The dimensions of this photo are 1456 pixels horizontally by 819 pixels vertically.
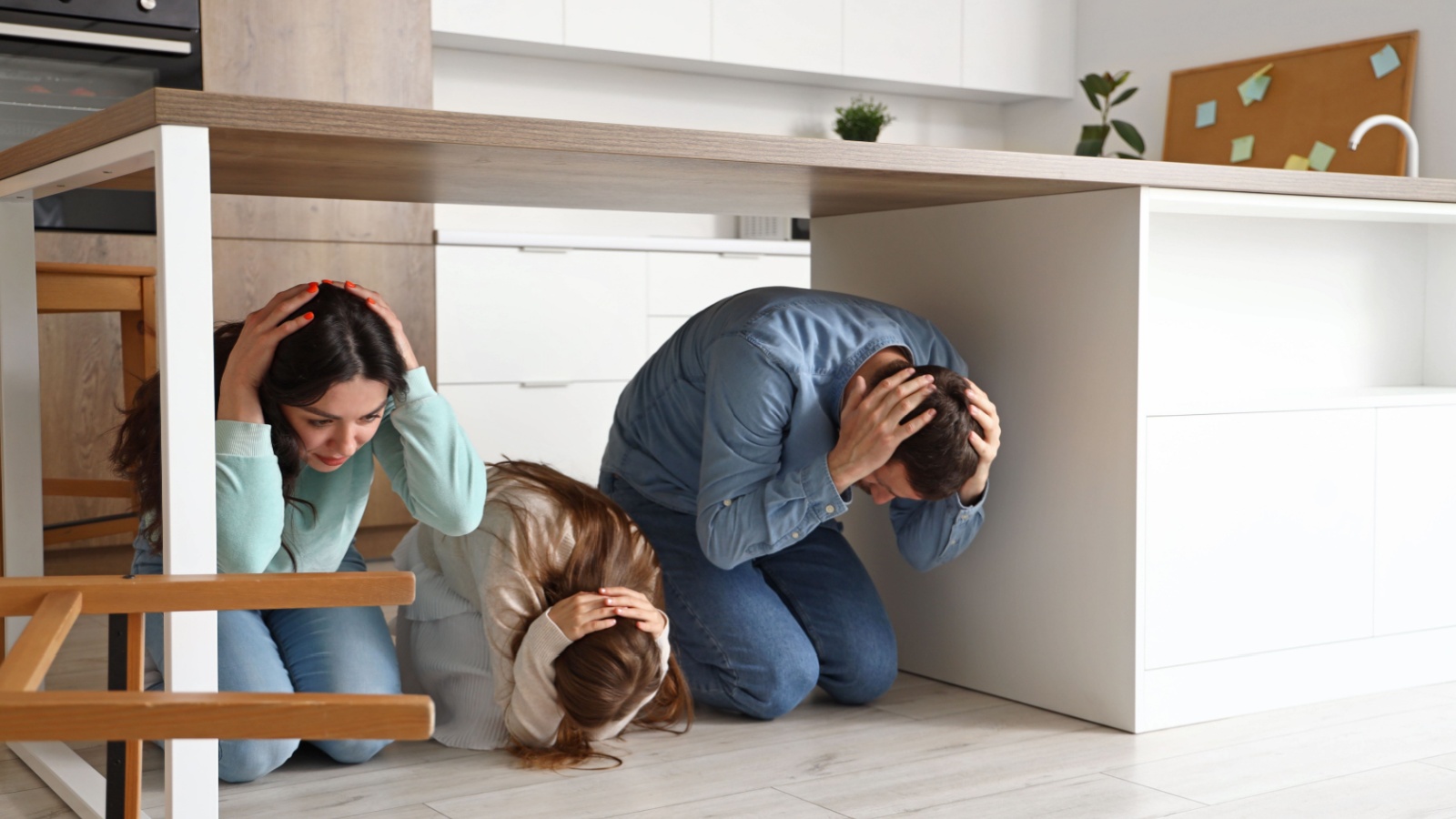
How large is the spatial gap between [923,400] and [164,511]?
91 centimetres

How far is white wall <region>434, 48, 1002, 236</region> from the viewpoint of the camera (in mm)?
4000

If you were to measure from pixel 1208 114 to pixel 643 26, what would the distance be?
1.72 metres

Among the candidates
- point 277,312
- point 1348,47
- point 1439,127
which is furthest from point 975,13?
point 277,312

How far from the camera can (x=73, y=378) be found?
2.96 meters

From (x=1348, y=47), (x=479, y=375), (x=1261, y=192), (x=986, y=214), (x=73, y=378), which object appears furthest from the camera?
(x=1348, y=47)

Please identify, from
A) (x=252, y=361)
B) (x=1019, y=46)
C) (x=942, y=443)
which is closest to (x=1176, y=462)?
(x=942, y=443)

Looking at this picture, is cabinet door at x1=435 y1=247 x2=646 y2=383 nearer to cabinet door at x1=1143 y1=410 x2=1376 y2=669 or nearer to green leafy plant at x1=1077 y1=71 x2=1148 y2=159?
green leafy plant at x1=1077 y1=71 x2=1148 y2=159

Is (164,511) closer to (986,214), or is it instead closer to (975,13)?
(986,214)

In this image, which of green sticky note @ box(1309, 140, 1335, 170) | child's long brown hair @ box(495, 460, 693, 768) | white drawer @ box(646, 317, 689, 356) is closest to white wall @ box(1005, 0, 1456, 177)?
green sticky note @ box(1309, 140, 1335, 170)

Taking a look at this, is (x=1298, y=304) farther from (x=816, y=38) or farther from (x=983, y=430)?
(x=816, y=38)

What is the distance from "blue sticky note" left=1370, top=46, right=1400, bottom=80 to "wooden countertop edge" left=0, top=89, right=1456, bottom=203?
6.16 feet

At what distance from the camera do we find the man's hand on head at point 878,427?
167cm

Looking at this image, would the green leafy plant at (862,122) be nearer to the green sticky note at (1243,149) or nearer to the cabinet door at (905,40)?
the cabinet door at (905,40)

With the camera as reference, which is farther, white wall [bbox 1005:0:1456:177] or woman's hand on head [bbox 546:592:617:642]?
white wall [bbox 1005:0:1456:177]
